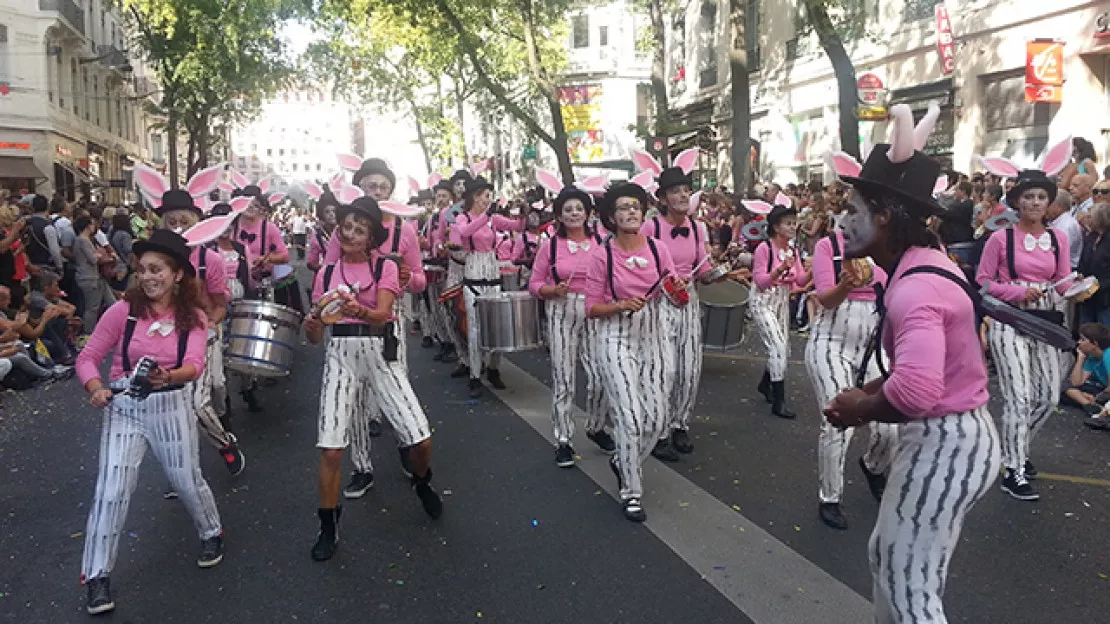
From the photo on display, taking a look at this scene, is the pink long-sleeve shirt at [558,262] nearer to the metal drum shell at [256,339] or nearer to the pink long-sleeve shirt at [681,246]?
the pink long-sleeve shirt at [681,246]

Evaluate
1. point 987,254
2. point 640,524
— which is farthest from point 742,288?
point 640,524

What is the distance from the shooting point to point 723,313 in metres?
7.92

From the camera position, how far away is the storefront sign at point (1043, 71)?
14.4m

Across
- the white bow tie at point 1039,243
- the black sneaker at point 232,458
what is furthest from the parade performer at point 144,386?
the white bow tie at point 1039,243

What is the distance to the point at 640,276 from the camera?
17.6 feet

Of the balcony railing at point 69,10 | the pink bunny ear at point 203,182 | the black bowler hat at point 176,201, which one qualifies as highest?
the balcony railing at point 69,10

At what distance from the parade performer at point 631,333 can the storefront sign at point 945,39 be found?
14.2 meters

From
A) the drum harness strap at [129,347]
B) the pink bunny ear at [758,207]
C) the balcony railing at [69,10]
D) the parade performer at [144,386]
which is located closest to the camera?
the parade performer at [144,386]

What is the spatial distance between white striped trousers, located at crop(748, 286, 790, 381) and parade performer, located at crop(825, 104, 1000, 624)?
466 cm

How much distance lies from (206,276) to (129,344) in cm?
155

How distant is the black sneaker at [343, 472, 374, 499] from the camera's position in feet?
18.3

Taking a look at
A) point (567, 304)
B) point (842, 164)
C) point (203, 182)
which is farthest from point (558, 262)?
point (842, 164)

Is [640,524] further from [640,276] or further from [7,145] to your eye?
[7,145]

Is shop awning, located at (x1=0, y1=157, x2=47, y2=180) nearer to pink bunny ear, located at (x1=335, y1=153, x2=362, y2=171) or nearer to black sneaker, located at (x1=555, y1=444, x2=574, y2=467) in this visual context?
pink bunny ear, located at (x1=335, y1=153, x2=362, y2=171)
